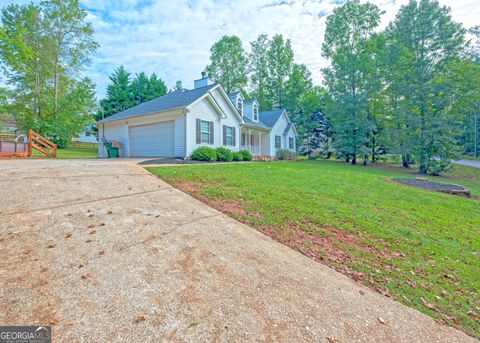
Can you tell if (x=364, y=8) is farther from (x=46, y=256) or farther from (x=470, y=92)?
(x=46, y=256)

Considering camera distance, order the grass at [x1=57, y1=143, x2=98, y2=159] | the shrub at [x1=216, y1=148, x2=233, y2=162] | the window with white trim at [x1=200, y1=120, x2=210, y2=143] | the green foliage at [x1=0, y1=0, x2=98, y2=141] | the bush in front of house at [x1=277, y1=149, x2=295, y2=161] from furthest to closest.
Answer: the bush in front of house at [x1=277, y1=149, x2=295, y2=161] < the green foliage at [x1=0, y1=0, x2=98, y2=141] < the grass at [x1=57, y1=143, x2=98, y2=159] < the window with white trim at [x1=200, y1=120, x2=210, y2=143] < the shrub at [x1=216, y1=148, x2=233, y2=162]

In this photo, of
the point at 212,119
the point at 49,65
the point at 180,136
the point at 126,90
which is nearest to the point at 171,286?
the point at 180,136

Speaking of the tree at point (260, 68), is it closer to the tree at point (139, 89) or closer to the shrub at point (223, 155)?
the tree at point (139, 89)

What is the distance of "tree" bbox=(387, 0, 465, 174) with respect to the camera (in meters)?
16.2

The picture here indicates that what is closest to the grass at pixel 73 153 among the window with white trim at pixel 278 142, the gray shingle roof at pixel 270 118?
the gray shingle roof at pixel 270 118

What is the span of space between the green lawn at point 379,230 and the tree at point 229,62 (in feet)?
103

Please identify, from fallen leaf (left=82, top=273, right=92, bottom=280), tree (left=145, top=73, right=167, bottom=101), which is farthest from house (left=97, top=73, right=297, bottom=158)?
tree (left=145, top=73, right=167, bottom=101)

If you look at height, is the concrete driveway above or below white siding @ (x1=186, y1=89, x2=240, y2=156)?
below

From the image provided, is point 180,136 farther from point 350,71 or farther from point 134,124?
point 350,71

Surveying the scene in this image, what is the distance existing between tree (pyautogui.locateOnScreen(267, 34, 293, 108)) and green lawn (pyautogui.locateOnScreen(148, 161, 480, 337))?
97.6 ft

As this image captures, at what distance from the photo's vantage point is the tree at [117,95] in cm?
3234

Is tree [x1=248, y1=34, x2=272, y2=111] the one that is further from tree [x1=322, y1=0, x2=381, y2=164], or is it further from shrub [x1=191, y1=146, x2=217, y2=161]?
shrub [x1=191, y1=146, x2=217, y2=161]

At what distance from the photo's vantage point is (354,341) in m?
2.00

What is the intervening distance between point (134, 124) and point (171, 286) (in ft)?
49.5
